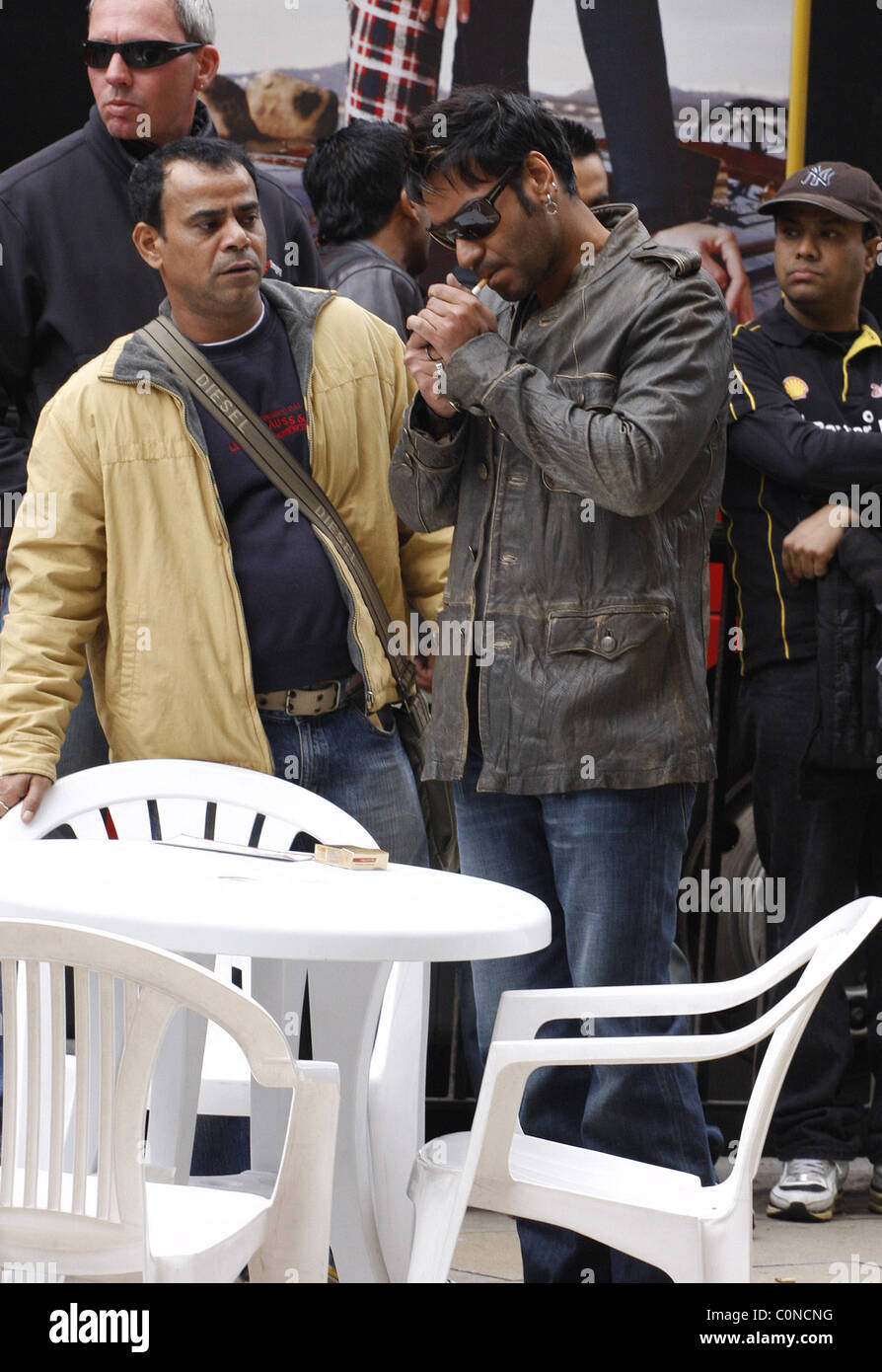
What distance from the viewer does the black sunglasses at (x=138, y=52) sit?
132 inches

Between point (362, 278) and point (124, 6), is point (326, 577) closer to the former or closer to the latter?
point (362, 278)

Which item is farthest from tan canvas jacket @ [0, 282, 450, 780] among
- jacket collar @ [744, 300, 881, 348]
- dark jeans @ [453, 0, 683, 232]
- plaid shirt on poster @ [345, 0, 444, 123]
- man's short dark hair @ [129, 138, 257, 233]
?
dark jeans @ [453, 0, 683, 232]

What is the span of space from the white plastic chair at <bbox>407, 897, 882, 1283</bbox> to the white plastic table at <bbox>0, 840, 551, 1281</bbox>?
0.18 metres

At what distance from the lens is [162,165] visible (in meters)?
3.13

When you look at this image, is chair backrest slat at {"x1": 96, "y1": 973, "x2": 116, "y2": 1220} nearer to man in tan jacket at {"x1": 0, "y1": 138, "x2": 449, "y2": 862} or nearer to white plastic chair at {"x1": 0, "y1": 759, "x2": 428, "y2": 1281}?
white plastic chair at {"x1": 0, "y1": 759, "x2": 428, "y2": 1281}

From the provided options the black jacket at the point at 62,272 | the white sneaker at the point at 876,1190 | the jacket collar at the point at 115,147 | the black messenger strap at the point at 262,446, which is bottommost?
the white sneaker at the point at 876,1190

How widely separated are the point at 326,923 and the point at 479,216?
125cm

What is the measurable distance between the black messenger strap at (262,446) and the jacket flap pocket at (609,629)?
0.52 metres

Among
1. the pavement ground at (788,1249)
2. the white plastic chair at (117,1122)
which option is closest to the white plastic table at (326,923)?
the white plastic chair at (117,1122)

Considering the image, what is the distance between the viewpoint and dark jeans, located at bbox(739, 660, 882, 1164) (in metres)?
3.65

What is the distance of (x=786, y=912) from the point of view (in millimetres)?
3811

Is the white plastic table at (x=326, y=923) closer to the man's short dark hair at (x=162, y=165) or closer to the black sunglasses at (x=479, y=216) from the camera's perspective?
the black sunglasses at (x=479, y=216)

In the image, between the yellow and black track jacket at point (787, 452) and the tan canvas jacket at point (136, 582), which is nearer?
the tan canvas jacket at point (136, 582)

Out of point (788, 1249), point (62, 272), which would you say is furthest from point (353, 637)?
point (788, 1249)
